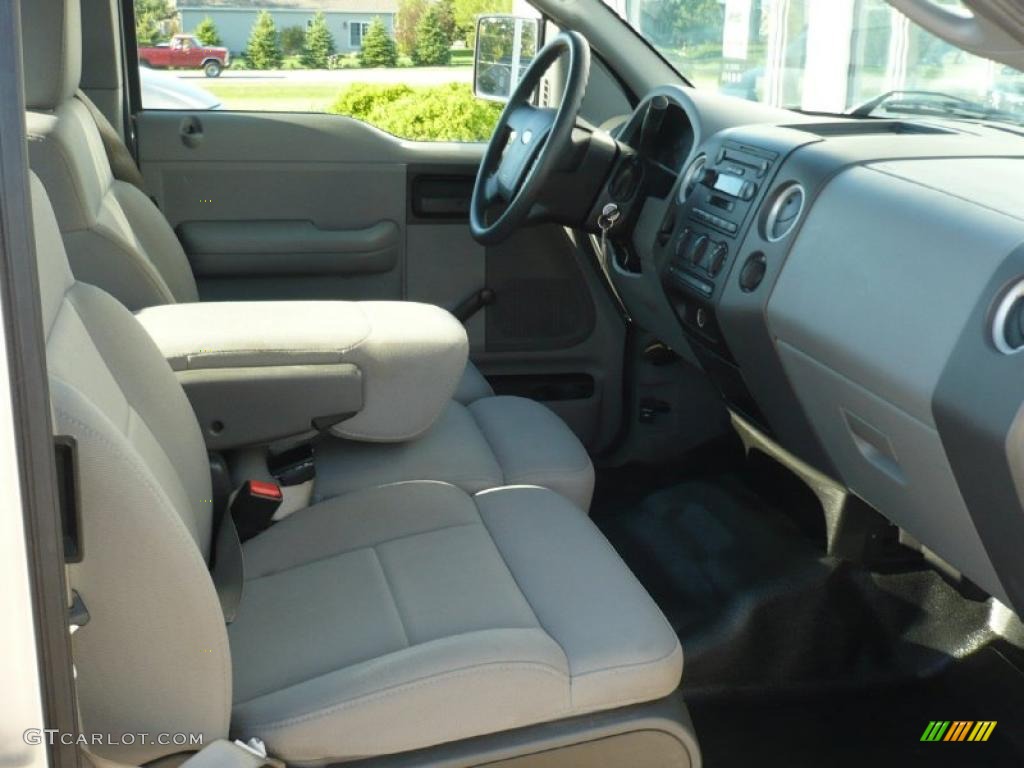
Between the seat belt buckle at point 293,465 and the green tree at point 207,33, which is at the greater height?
the green tree at point 207,33

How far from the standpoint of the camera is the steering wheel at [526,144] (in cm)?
214

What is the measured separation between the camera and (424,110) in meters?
2.92

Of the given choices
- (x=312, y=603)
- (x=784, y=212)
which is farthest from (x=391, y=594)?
(x=784, y=212)

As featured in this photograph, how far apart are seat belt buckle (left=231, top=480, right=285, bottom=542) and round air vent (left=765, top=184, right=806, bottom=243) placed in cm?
80

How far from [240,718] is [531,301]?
5.76 feet

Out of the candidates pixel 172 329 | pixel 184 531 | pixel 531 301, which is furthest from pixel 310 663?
pixel 531 301

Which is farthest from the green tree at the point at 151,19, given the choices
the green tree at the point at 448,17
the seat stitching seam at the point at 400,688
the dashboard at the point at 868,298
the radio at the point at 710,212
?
the seat stitching seam at the point at 400,688

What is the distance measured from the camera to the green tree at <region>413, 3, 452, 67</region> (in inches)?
115

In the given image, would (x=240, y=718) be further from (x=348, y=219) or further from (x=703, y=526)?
(x=348, y=219)

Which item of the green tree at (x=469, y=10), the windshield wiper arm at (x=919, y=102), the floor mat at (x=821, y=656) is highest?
the green tree at (x=469, y=10)

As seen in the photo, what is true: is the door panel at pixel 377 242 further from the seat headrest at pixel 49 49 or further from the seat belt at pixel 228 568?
the seat belt at pixel 228 568

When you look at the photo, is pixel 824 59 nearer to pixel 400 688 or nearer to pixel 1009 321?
pixel 1009 321

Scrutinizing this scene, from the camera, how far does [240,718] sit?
1.21 m

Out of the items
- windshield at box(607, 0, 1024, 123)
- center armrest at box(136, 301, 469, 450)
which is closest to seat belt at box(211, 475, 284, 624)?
center armrest at box(136, 301, 469, 450)
